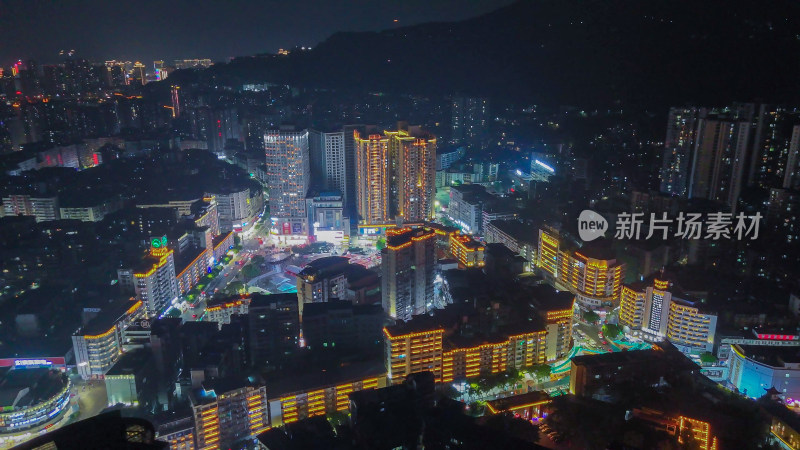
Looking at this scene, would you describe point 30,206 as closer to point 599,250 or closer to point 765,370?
point 599,250

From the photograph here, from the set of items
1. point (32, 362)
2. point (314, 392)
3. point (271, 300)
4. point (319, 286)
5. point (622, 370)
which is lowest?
point (32, 362)

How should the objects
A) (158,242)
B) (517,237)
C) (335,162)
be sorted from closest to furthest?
(158,242) → (517,237) → (335,162)

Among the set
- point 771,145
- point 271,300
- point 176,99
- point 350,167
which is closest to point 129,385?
point 271,300

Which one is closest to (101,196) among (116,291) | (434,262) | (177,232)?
(177,232)

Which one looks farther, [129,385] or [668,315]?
[668,315]

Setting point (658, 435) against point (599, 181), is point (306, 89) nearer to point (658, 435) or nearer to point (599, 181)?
point (599, 181)

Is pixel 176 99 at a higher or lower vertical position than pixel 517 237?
higher

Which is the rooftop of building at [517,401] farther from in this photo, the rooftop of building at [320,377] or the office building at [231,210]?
the office building at [231,210]

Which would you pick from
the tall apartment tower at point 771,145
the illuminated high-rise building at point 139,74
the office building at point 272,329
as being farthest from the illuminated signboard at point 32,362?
the illuminated high-rise building at point 139,74
